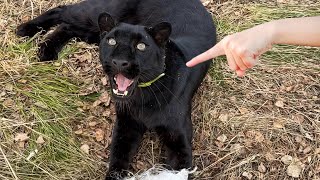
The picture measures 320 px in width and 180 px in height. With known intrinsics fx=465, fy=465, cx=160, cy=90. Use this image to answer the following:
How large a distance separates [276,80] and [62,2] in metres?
2.19

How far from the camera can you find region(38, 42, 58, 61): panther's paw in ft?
13.4

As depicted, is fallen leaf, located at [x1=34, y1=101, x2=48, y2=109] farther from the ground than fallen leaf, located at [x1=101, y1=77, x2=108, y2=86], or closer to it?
farther from the ground

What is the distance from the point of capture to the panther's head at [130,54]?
269 cm

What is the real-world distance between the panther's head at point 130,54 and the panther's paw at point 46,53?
4.10 feet

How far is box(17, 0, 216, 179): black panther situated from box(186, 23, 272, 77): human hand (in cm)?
100

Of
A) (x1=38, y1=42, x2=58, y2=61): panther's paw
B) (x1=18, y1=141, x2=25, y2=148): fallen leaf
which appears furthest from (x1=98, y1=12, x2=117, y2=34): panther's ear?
(x1=38, y1=42, x2=58, y2=61): panther's paw

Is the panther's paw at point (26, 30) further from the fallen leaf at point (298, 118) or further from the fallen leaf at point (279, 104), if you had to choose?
the fallen leaf at point (298, 118)

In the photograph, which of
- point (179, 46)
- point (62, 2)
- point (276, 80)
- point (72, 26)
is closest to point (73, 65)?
point (72, 26)

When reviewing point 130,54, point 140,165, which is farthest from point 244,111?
point 130,54

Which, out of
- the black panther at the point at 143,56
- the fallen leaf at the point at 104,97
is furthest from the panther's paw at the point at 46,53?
the fallen leaf at the point at 104,97

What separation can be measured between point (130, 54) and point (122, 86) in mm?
230

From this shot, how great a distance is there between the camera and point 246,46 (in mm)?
1703

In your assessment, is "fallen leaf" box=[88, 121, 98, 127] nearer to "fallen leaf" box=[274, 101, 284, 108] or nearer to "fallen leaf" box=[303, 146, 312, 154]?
"fallen leaf" box=[274, 101, 284, 108]

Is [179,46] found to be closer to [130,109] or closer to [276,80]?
[130,109]
